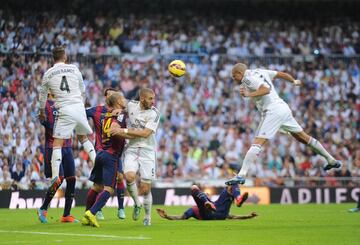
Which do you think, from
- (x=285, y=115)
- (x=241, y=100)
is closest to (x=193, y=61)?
(x=241, y=100)

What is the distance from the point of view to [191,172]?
27.1m

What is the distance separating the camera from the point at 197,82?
100 feet

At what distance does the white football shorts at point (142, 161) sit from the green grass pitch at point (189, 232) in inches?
35.2

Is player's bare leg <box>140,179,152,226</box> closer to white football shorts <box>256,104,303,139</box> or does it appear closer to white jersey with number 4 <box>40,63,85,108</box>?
white jersey with number 4 <box>40,63,85,108</box>

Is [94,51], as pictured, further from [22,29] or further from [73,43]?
[22,29]

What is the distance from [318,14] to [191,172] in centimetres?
1244

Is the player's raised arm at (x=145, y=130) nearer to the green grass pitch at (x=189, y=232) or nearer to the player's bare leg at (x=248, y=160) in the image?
the green grass pitch at (x=189, y=232)

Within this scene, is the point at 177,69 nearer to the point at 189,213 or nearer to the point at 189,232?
the point at 189,213

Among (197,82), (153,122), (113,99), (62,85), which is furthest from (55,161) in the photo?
(197,82)

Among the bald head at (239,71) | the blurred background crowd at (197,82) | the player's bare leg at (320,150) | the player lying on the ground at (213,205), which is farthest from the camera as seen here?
the blurred background crowd at (197,82)

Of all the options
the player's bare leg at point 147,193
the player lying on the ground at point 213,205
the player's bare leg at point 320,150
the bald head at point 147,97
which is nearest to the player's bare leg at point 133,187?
the player's bare leg at point 147,193

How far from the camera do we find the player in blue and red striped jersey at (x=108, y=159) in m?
12.9

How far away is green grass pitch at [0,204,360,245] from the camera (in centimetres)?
1079

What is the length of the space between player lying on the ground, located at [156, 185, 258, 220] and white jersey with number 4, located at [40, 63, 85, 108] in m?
2.57
